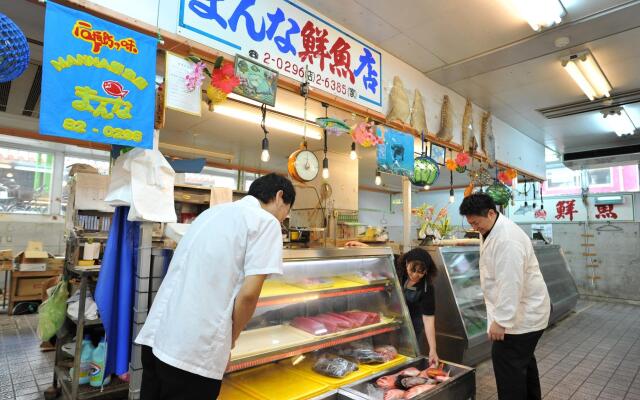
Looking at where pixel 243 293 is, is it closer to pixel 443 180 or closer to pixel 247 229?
pixel 247 229

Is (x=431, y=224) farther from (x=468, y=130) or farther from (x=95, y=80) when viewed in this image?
(x=95, y=80)

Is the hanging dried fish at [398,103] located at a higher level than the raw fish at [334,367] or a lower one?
higher

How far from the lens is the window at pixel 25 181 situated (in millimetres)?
9719

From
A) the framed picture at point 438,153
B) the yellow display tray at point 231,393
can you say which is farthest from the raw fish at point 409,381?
the framed picture at point 438,153

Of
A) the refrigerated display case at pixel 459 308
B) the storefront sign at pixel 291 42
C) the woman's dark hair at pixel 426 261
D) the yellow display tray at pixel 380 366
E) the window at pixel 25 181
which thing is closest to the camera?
the yellow display tray at pixel 380 366

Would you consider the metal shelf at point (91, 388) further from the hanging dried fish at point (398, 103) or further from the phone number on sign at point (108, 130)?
the hanging dried fish at point (398, 103)

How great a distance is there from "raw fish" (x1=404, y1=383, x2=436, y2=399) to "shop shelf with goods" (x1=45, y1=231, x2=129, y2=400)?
281cm

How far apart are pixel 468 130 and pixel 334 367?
5.52m

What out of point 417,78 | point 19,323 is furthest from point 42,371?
point 417,78

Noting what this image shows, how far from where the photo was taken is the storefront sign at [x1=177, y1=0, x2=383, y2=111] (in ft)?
11.2

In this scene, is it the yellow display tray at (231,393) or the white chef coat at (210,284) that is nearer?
the white chef coat at (210,284)

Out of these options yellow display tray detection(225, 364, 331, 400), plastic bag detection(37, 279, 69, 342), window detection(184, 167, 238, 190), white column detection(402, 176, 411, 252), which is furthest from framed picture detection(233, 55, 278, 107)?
window detection(184, 167, 238, 190)

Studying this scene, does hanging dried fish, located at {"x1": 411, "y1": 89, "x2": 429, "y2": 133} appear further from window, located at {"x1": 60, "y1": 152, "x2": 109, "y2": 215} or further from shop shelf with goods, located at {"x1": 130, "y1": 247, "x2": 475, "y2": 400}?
window, located at {"x1": 60, "y1": 152, "x2": 109, "y2": 215}

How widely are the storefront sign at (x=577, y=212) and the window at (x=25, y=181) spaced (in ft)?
45.8
